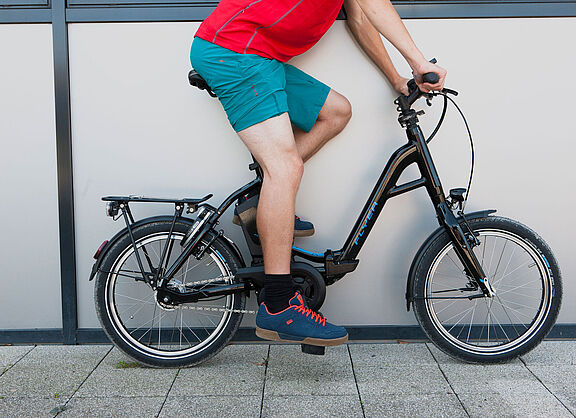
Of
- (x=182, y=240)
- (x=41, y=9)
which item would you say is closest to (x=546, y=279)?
(x=182, y=240)

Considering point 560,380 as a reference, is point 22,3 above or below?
above

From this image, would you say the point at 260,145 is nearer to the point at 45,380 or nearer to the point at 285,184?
the point at 285,184

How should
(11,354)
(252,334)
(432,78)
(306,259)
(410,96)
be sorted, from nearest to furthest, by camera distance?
1. (432,78)
2. (410,96)
3. (306,259)
4. (11,354)
5. (252,334)

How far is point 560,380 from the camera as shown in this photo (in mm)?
2516

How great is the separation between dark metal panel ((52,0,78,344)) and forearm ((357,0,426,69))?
1507 mm

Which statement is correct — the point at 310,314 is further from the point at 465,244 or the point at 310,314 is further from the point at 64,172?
the point at 64,172

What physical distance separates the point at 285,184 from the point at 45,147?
135 centimetres

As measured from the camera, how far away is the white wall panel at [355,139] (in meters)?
2.89

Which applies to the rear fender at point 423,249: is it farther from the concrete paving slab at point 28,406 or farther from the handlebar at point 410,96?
the concrete paving slab at point 28,406

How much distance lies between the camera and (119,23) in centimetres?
287

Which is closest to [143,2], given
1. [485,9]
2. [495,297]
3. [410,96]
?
[410,96]

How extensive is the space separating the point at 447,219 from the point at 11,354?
226 centimetres

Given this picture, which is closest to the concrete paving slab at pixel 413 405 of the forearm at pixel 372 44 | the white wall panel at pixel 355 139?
the white wall panel at pixel 355 139

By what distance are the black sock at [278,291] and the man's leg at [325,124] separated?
0.65m
